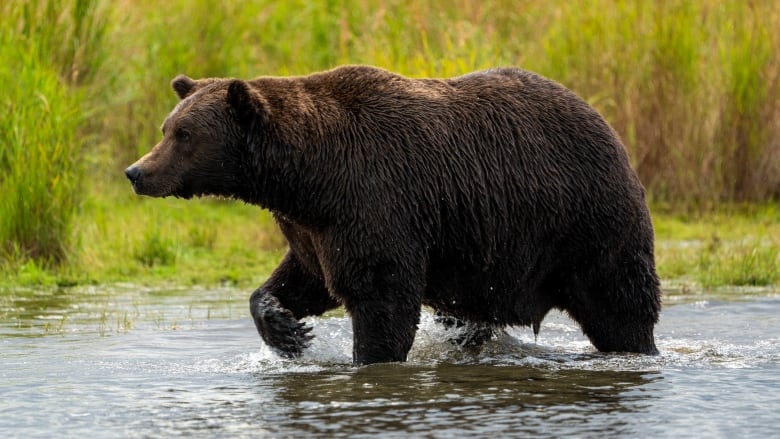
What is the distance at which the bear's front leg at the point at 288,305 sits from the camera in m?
7.69

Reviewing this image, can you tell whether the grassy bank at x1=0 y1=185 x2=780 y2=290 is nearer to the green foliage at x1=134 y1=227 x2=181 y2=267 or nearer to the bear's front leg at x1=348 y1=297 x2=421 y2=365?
the green foliage at x1=134 y1=227 x2=181 y2=267

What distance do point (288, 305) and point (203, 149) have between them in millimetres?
1163

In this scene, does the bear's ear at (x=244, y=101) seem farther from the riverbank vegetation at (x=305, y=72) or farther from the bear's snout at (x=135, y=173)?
the riverbank vegetation at (x=305, y=72)

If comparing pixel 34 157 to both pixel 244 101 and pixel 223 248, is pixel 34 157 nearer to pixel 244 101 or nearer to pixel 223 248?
pixel 223 248

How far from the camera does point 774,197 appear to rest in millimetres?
14281

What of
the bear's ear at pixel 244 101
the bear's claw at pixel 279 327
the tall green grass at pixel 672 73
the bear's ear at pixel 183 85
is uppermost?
the tall green grass at pixel 672 73

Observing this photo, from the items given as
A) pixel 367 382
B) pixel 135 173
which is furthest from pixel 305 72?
pixel 367 382

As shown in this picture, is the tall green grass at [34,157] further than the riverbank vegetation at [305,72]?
No

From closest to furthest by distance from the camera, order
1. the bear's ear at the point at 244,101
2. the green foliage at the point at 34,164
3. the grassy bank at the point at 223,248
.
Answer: the bear's ear at the point at 244,101 → the green foliage at the point at 34,164 → the grassy bank at the point at 223,248

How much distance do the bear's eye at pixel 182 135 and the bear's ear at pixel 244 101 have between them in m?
0.28

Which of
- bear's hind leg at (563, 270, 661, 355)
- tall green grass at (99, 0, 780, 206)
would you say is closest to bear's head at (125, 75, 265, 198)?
bear's hind leg at (563, 270, 661, 355)

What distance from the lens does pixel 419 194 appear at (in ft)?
23.9

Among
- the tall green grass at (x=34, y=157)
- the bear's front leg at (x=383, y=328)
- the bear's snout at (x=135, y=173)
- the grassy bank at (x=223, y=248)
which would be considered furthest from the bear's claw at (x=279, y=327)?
the tall green grass at (x=34, y=157)

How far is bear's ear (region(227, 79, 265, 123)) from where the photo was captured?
7.09 m
